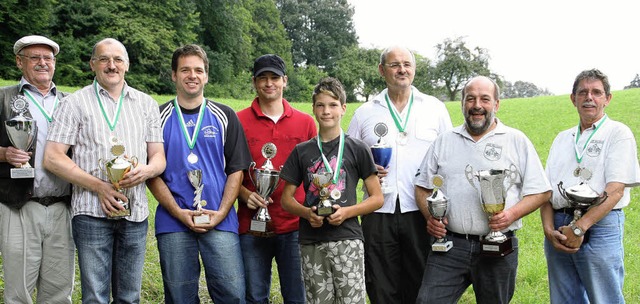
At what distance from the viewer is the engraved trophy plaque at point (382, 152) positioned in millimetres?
4352

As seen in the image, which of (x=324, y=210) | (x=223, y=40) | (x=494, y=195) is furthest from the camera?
(x=223, y=40)

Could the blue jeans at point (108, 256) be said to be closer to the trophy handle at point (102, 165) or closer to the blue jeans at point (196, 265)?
the blue jeans at point (196, 265)

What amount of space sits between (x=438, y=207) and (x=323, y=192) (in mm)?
800

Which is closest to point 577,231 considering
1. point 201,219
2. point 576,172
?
point 576,172

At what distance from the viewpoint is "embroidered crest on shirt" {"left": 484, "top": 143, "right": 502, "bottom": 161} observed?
3.92 m

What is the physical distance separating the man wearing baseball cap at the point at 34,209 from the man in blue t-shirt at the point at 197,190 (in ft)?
2.63

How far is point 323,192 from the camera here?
3.87 m

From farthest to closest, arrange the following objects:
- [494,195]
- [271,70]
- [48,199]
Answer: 1. [271,70]
2. [48,199]
3. [494,195]

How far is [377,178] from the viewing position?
13.4ft

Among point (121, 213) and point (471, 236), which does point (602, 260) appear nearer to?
point (471, 236)

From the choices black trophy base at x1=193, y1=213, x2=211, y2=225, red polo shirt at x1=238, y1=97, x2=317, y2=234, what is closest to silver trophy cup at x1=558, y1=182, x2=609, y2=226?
red polo shirt at x1=238, y1=97, x2=317, y2=234

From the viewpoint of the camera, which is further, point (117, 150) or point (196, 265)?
point (196, 265)

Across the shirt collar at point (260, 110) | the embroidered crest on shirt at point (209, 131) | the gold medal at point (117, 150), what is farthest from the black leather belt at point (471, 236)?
the gold medal at point (117, 150)

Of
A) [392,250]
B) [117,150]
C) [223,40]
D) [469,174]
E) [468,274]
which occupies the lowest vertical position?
[468,274]
